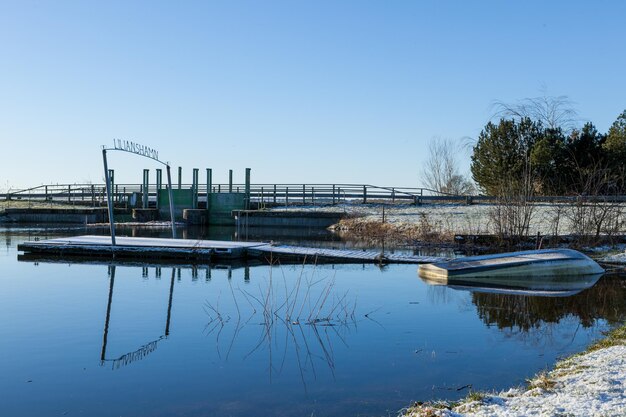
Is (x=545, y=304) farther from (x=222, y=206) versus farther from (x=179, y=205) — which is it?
(x=179, y=205)

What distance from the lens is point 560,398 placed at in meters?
5.82

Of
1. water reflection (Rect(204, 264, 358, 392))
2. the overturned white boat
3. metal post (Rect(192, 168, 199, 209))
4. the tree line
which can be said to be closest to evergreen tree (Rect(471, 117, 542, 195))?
the tree line

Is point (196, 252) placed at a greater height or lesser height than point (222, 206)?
lesser

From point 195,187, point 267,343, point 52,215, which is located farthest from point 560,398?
point 52,215

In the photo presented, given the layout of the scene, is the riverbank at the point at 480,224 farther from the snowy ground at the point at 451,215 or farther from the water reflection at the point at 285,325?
the water reflection at the point at 285,325

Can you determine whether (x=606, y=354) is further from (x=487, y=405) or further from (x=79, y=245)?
(x=79, y=245)

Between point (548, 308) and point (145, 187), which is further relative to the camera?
point (145, 187)

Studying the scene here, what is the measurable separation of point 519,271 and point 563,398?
9.76 meters

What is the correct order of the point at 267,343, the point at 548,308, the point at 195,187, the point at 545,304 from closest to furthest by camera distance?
1. the point at 267,343
2. the point at 548,308
3. the point at 545,304
4. the point at 195,187

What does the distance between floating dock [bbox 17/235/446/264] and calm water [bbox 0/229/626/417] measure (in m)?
3.69

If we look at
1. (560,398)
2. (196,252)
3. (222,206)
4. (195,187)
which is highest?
(195,187)

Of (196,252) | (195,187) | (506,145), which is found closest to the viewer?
(196,252)

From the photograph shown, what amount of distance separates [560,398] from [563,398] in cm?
3

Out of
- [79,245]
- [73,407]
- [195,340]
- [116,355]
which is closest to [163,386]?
[73,407]
